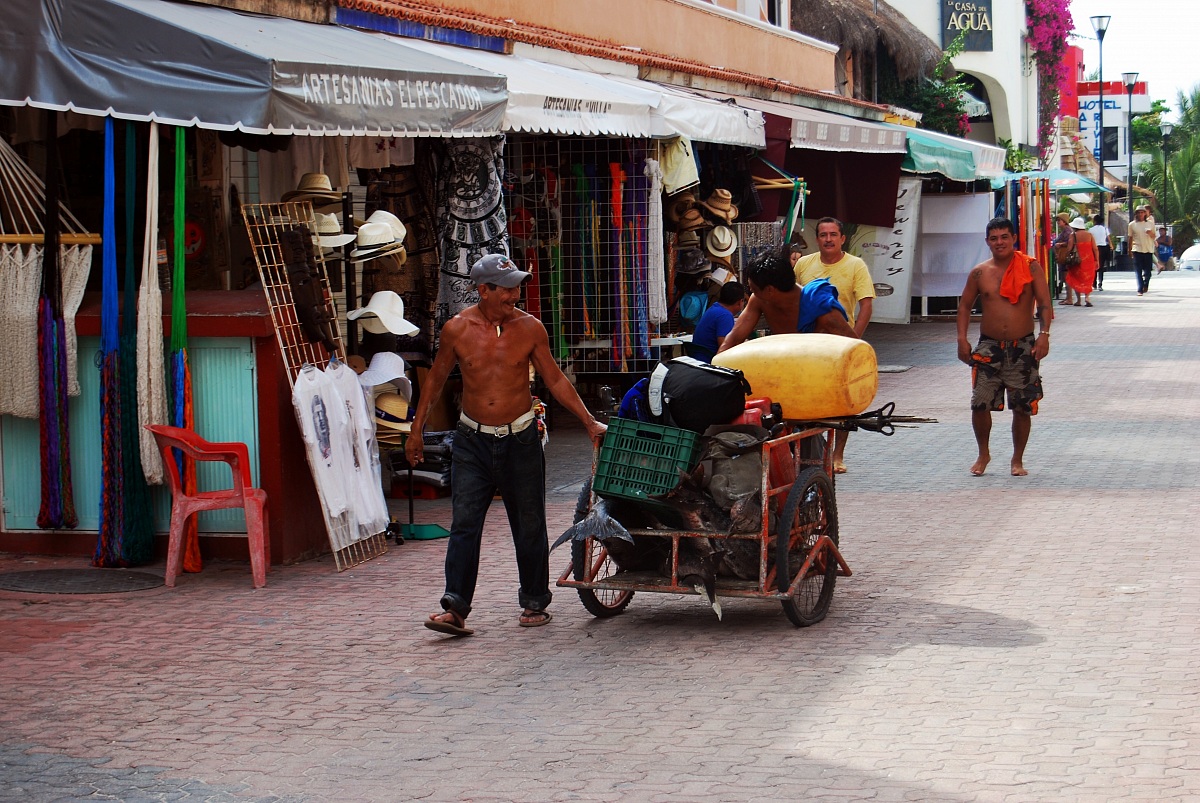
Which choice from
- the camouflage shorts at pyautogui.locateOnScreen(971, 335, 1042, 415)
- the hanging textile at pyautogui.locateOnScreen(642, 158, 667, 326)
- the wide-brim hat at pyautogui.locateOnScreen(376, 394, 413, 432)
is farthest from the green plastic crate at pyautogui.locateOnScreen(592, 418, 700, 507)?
the hanging textile at pyautogui.locateOnScreen(642, 158, 667, 326)

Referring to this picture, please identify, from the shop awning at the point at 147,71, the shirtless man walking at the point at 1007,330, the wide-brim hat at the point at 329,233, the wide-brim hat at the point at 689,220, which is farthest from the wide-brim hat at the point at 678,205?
the shop awning at the point at 147,71

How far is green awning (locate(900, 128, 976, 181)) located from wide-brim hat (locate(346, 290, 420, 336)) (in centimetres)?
1066

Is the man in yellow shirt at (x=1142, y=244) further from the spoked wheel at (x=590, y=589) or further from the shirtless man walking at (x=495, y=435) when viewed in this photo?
the shirtless man walking at (x=495, y=435)

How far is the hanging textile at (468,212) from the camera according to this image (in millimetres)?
10961

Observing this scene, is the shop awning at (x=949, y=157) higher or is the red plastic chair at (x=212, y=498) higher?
the shop awning at (x=949, y=157)

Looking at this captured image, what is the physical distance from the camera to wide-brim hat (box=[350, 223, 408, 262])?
9.48 m

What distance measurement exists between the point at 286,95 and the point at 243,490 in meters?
1.99

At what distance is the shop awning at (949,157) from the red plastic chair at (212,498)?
462 inches

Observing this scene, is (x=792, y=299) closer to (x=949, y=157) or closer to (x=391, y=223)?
(x=391, y=223)

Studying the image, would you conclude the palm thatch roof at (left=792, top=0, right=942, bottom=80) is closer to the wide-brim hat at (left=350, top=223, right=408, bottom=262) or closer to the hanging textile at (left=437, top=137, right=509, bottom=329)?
the hanging textile at (left=437, top=137, right=509, bottom=329)

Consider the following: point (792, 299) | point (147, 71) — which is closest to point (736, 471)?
point (792, 299)

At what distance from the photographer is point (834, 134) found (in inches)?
641

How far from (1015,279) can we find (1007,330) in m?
0.35

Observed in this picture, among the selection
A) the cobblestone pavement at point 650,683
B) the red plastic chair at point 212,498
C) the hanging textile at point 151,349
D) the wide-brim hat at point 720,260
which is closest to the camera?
the cobblestone pavement at point 650,683
